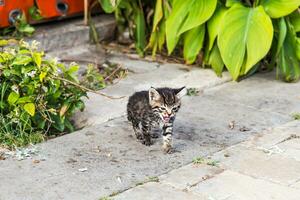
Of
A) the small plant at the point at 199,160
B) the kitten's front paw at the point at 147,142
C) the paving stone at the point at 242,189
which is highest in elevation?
the paving stone at the point at 242,189

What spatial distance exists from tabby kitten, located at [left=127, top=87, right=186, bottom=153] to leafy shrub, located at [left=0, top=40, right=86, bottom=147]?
1.71 ft

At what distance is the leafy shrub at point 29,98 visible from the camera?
17.5 ft

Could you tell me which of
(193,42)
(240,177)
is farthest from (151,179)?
(193,42)

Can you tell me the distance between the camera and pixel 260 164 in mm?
4926

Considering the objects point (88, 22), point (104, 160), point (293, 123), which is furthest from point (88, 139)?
point (88, 22)

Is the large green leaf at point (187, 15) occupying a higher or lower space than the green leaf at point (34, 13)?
higher

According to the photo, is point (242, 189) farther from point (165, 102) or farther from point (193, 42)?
point (193, 42)

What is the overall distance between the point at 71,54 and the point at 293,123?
114 inches

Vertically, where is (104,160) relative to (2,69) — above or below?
below

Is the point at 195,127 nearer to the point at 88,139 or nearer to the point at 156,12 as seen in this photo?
the point at 88,139

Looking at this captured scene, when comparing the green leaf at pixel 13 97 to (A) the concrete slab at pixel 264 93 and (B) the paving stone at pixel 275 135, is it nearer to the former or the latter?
(B) the paving stone at pixel 275 135

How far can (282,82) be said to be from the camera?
693 centimetres

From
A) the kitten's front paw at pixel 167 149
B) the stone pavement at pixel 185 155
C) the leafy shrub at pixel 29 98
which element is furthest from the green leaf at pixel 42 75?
the kitten's front paw at pixel 167 149

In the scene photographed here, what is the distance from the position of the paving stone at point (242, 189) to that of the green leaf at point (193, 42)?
8.34 feet
